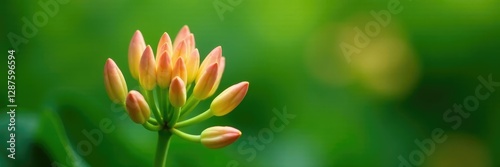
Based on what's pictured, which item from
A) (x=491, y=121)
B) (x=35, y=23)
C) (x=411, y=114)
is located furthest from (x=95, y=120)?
(x=491, y=121)

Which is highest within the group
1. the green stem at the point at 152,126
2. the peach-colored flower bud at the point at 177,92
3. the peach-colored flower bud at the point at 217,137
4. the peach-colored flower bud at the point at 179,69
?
the peach-colored flower bud at the point at 179,69

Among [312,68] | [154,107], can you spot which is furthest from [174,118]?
[312,68]

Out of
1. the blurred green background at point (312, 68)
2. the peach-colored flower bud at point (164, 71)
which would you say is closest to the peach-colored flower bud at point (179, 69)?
the peach-colored flower bud at point (164, 71)

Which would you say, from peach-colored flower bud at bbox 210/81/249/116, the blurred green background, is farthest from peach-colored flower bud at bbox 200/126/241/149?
the blurred green background

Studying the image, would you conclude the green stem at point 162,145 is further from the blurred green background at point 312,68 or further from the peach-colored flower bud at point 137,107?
the blurred green background at point 312,68

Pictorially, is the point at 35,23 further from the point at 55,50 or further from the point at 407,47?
the point at 407,47

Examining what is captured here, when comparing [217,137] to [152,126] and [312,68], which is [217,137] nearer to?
[152,126]

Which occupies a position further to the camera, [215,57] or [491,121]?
[491,121]
